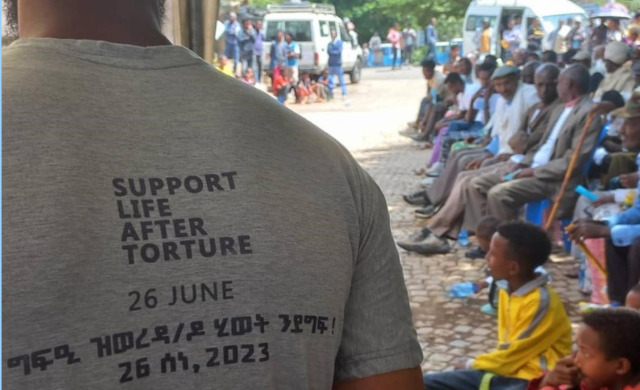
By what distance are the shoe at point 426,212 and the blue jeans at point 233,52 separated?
15.0 meters

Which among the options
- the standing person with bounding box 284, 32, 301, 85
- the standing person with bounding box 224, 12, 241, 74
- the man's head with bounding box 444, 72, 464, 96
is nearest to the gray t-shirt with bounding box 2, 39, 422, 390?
the man's head with bounding box 444, 72, 464, 96

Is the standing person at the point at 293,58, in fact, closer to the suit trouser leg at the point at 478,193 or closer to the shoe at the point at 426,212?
the shoe at the point at 426,212

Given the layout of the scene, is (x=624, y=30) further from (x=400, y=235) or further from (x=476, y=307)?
(x=476, y=307)

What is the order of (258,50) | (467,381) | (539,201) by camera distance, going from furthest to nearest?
(258,50), (539,201), (467,381)

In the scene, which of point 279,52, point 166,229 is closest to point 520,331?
point 166,229

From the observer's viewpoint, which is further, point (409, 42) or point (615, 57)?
point (409, 42)

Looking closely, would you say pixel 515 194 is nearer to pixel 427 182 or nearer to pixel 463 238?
pixel 463 238

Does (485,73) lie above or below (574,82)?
below

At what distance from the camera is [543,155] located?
6.32m

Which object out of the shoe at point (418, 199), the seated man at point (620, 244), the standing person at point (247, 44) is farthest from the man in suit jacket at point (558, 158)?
the standing person at point (247, 44)

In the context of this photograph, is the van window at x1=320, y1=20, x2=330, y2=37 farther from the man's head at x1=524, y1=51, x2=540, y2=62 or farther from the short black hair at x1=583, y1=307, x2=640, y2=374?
the short black hair at x1=583, y1=307, x2=640, y2=374

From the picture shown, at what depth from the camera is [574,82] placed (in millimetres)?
6129

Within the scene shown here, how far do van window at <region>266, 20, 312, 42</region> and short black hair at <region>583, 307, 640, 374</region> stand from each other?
2102cm

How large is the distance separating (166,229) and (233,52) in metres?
21.8
